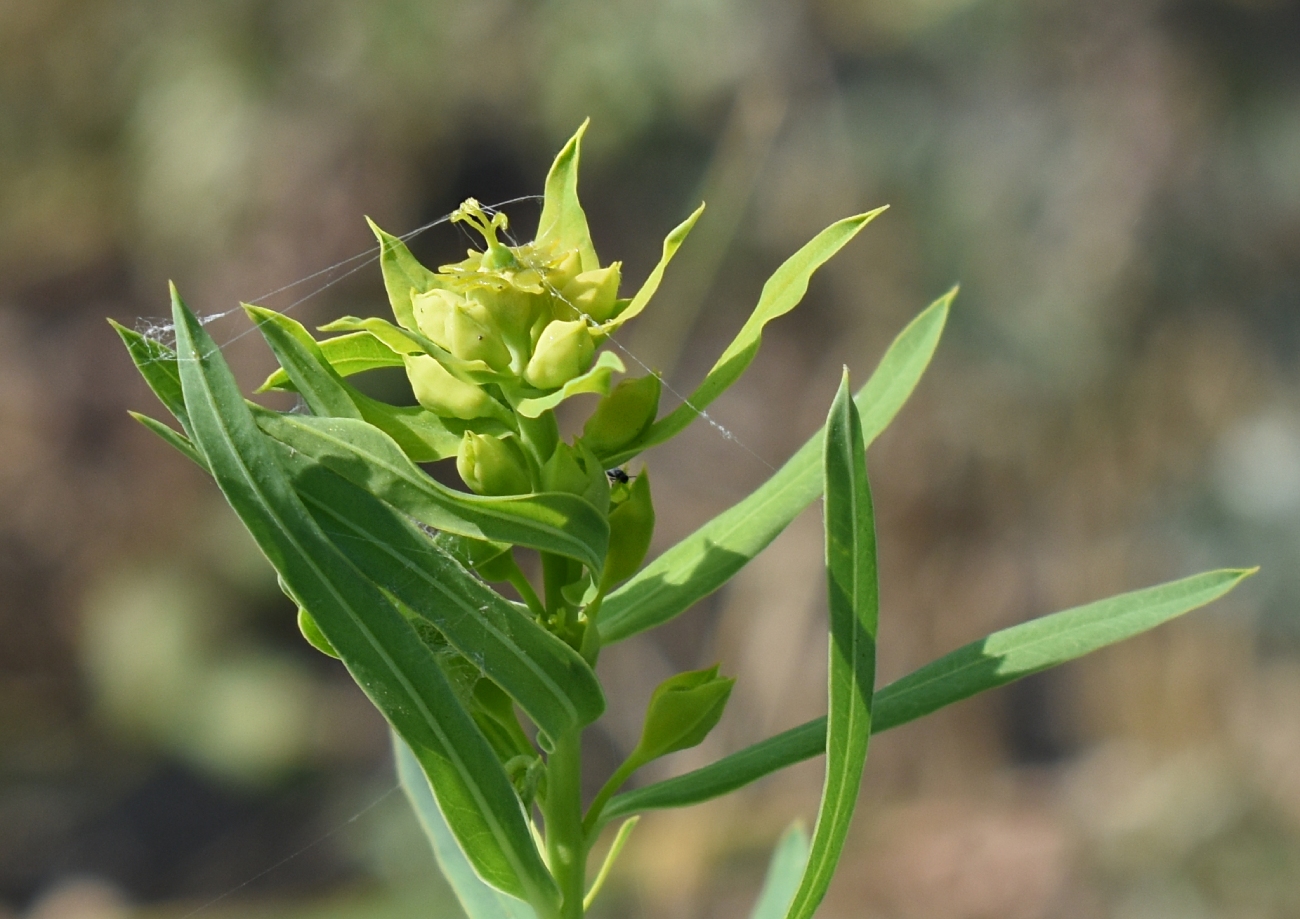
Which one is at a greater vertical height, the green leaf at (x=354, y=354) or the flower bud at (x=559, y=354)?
the green leaf at (x=354, y=354)


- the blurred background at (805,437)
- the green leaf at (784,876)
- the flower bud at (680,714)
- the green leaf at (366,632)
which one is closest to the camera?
the green leaf at (366,632)

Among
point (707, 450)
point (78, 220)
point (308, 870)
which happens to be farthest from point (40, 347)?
point (707, 450)

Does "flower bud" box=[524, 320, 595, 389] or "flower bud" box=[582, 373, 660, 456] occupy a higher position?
"flower bud" box=[524, 320, 595, 389]

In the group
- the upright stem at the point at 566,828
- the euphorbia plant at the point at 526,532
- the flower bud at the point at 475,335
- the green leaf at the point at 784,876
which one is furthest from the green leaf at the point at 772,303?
the green leaf at the point at 784,876

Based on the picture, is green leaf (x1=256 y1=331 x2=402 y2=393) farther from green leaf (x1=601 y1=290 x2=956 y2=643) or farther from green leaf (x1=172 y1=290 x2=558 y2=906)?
green leaf (x1=601 y1=290 x2=956 y2=643)

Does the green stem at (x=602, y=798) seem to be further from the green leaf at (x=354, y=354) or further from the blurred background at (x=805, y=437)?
the blurred background at (x=805, y=437)

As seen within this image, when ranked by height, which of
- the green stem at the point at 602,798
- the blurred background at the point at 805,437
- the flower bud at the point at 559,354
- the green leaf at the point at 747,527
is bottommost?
the blurred background at the point at 805,437

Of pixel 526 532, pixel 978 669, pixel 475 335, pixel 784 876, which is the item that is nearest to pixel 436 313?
pixel 475 335

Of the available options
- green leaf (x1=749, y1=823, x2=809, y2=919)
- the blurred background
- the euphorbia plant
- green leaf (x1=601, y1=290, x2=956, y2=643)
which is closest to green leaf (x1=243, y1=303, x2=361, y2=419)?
the euphorbia plant
